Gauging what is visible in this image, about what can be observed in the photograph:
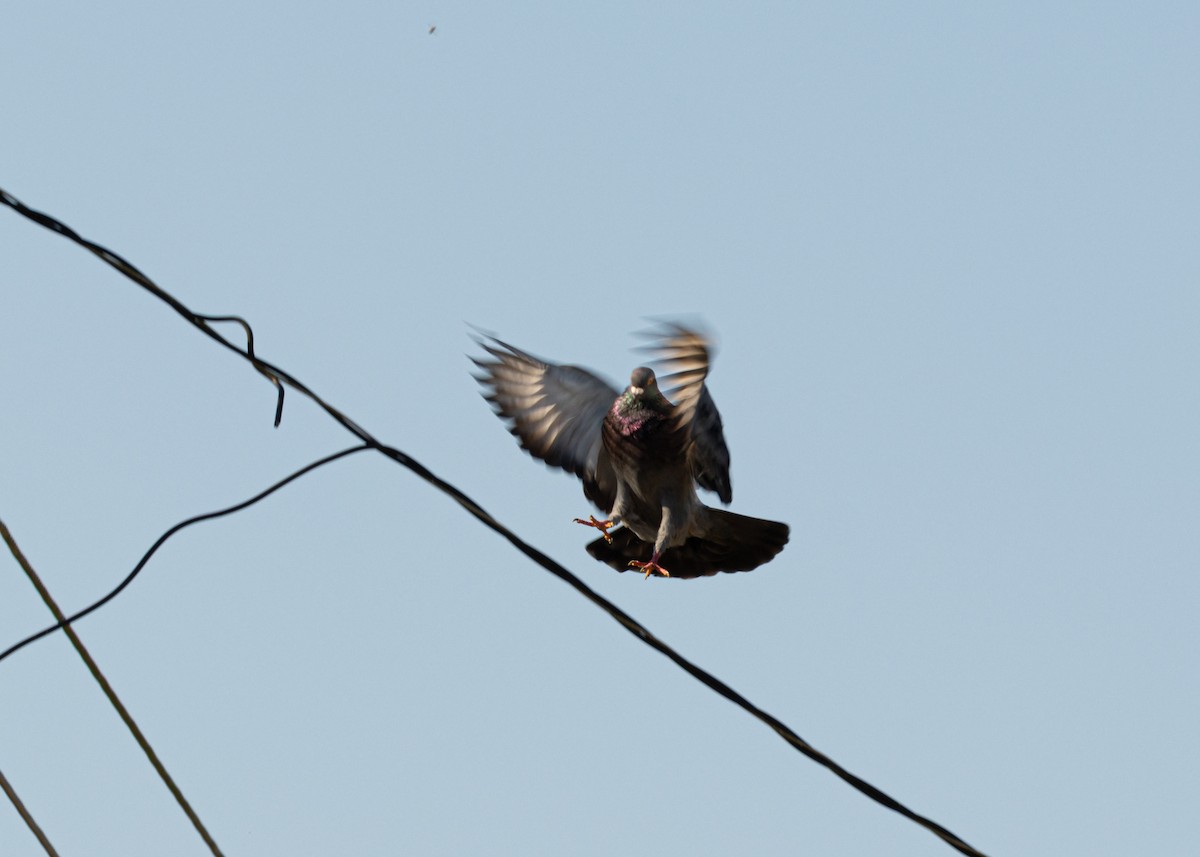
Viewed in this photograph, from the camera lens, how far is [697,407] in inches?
301

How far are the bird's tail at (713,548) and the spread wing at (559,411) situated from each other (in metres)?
0.21

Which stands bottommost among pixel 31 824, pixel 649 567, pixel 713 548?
pixel 31 824

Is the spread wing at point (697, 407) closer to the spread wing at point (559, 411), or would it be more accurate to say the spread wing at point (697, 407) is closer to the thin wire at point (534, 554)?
the spread wing at point (559, 411)

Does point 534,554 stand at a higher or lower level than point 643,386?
lower

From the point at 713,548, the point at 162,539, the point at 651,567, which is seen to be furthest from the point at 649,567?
the point at 162,539

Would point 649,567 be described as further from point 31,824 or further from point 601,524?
point 31,824

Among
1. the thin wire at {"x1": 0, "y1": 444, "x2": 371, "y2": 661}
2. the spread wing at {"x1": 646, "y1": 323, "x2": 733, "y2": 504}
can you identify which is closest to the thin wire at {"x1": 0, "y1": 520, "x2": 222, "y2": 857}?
the thin wire at {"x1": 0, "y1": 444, "x2": 371, "y2": 661}

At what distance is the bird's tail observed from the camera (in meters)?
7.82

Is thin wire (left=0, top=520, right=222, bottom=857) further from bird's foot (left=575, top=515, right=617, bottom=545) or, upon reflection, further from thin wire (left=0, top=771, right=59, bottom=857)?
bird's foot (left=575, top=515, right=617, bottom=545)

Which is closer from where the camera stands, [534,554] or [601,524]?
[534,554]

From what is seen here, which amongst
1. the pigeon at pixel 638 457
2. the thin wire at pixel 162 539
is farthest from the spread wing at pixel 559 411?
the thin wire at pixel 162 539

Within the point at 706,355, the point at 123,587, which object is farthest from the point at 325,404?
the point at 706,355

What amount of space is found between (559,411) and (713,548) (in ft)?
3.10

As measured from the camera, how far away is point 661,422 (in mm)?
7543
